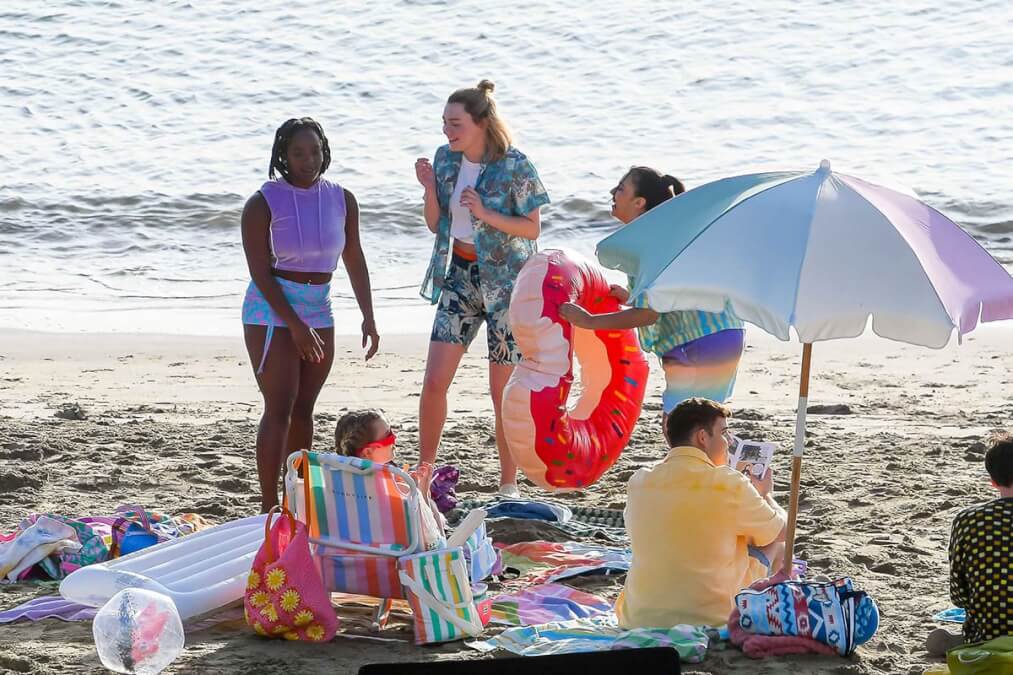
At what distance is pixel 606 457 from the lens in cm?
555

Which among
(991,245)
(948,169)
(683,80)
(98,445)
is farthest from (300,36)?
(98,445)

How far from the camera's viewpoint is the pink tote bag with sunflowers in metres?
4.30

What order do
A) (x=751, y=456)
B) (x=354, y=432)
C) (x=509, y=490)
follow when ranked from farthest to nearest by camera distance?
(x=509, y=490)
(x=751, y=456)
(x=354, y=432)

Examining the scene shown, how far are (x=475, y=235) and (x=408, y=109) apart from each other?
1919 centimetres

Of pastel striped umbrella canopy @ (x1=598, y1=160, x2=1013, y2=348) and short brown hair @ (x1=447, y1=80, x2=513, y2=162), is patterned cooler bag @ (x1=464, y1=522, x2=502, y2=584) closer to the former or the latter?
pastel striped umbrella canopy @ (x1=598, y1=160, x2=1013, y2=348)

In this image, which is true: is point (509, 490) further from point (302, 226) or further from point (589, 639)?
point (589, 639)

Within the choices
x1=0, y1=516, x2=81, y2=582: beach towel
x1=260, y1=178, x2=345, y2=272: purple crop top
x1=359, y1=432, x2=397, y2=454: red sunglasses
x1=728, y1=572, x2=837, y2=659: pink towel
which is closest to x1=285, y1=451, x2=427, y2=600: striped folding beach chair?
x1=359, y1=432, x2=397, y2=454: red sunglasses

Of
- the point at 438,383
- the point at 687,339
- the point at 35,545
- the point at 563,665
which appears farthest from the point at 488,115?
the point at 563,665

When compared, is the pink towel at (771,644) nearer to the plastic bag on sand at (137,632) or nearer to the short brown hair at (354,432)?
the short brown hair at (354,432)

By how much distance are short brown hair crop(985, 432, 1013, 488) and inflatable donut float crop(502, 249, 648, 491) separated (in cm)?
184

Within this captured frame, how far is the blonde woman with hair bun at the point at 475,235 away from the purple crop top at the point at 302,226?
2.14ft

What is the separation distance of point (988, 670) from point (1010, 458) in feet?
2.06

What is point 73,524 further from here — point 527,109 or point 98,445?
point 527,109

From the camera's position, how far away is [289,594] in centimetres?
430
